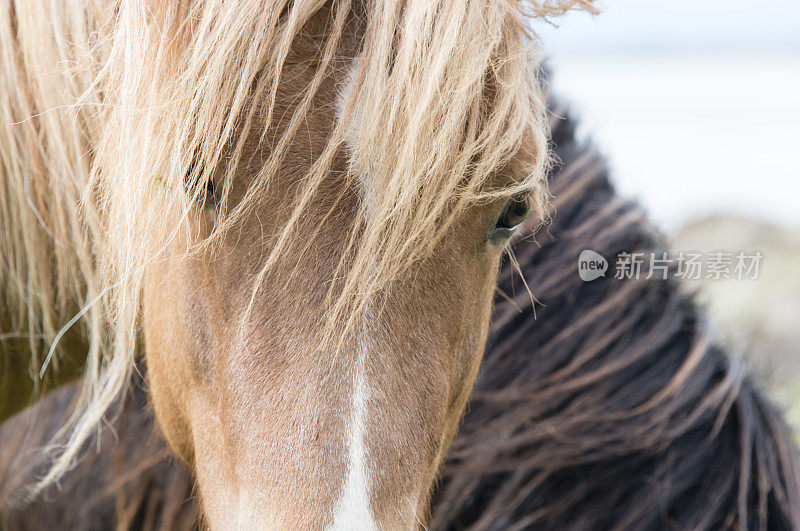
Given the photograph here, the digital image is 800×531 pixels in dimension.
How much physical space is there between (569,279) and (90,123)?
109cm

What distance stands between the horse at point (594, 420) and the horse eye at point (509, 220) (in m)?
0.35

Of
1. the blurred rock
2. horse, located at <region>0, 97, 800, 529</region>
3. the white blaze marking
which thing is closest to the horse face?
the white blaze marking

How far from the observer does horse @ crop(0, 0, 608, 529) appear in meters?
0.87

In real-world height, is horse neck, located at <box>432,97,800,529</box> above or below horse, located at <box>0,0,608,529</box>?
below

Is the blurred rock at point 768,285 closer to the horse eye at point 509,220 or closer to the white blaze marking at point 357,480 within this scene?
the horse eye at point 509,220

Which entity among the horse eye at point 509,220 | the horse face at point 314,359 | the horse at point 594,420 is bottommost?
the horse at point 594,420

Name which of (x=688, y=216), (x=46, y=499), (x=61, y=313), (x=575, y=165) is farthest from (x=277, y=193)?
(x=688, y=216)

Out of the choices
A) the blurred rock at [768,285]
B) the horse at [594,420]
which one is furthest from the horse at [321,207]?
the blurred rock at [768,285]

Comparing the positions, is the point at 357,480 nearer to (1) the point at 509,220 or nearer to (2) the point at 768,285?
(1) the point at 509,220

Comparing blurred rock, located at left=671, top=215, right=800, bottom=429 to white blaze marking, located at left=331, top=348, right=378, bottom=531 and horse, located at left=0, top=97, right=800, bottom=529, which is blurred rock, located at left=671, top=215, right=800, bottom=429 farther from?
white blaze marking, located at left=331, top=348, right=378, bottom=531

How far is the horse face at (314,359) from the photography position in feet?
2.77

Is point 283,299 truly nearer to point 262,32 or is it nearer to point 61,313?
point 262,32

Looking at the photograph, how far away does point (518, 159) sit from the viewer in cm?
101

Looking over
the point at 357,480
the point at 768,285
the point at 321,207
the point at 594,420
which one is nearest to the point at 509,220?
the point at 321,207
